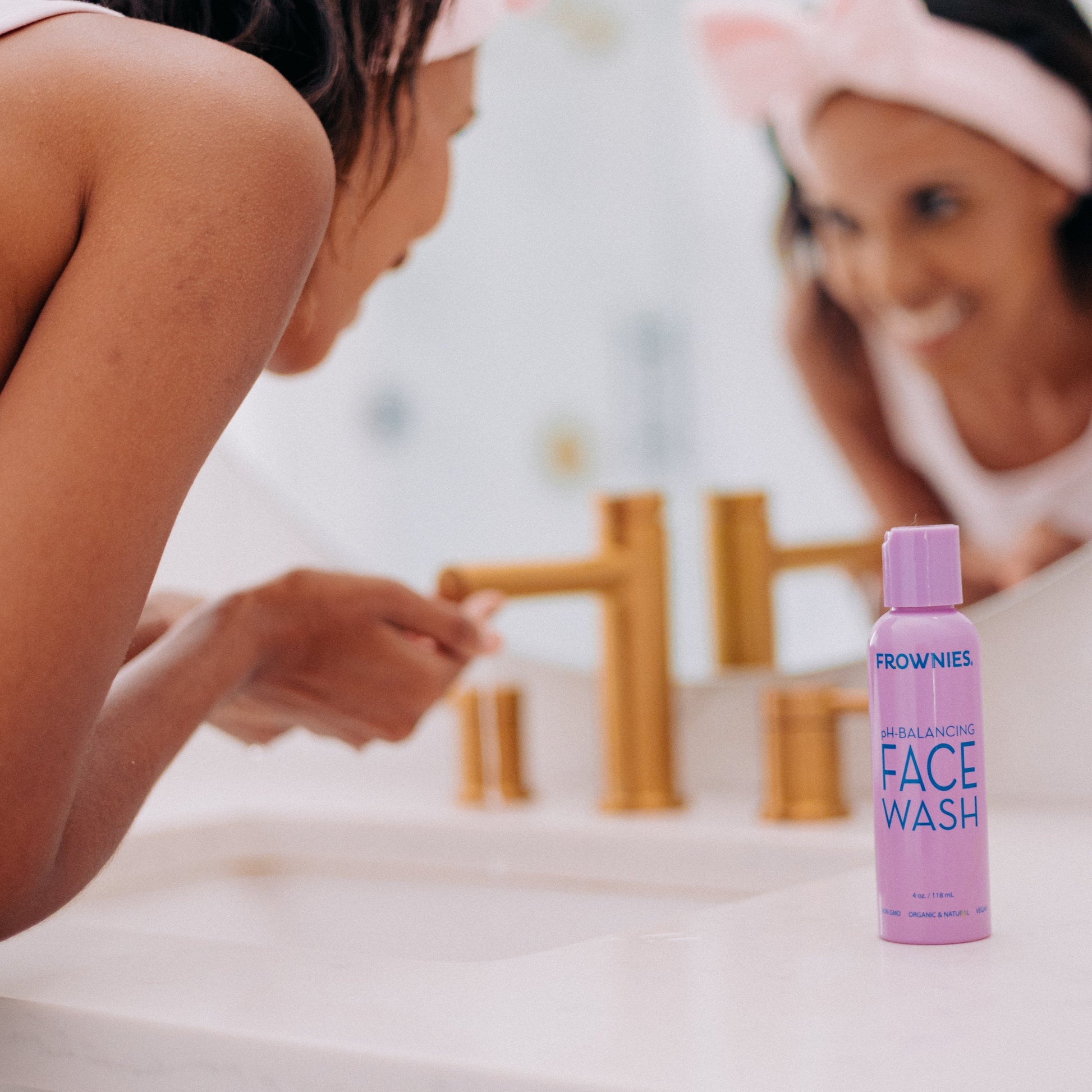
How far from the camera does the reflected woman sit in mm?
830

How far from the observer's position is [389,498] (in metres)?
1.13

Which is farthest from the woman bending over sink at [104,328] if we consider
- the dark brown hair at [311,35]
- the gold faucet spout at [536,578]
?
the gold faucet spout at [536,578]

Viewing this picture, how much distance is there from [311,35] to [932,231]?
1.42 ft

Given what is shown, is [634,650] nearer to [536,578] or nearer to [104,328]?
[536,578]

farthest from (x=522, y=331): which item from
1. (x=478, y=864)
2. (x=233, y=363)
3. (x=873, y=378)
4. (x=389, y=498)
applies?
(x=233, y=363)

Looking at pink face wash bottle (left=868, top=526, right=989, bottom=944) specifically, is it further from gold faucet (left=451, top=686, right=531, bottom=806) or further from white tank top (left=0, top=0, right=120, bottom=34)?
gold faucet (left=451, top=686, right=531, bottom=806)

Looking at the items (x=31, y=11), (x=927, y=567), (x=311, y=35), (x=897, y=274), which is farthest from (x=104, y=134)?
(x=897, y=274)

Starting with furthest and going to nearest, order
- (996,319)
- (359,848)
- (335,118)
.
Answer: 1. (359,848)
2. (996,319)
3. (335,118)

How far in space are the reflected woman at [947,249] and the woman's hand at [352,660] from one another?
0.98 ft

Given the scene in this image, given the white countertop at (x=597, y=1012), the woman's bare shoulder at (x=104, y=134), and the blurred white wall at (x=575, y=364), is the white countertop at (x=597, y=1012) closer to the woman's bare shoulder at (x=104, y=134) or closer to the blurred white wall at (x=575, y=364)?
the woman's bare shoulder at (x=104, y=134)

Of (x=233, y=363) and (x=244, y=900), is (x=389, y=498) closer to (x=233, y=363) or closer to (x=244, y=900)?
(x=244, y=900)

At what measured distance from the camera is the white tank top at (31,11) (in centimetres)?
46

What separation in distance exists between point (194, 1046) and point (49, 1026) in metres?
0.07

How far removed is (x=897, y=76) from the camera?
867mm
